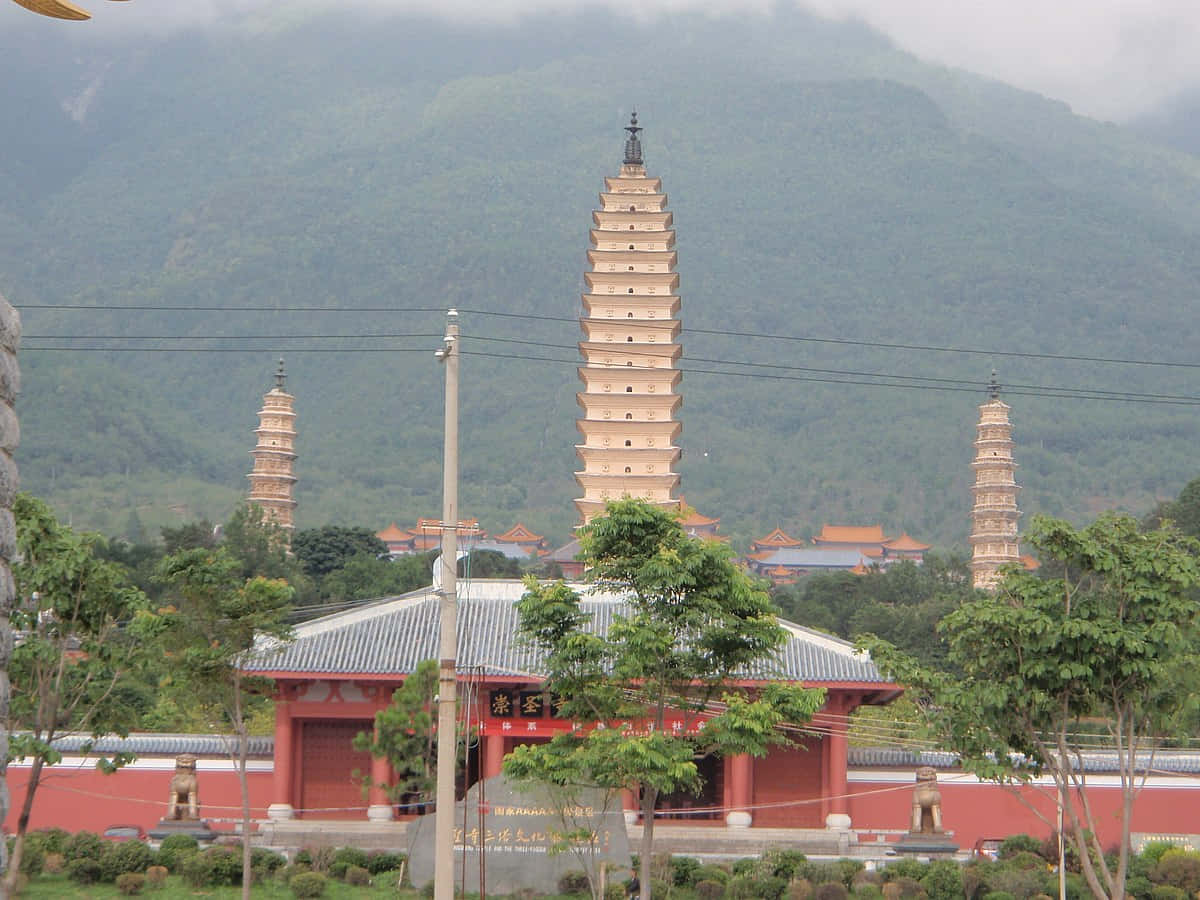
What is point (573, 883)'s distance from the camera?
2444 centimetres

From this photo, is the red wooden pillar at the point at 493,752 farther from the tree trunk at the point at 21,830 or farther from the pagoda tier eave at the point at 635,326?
the pagoda tier eave at the point at 635,326

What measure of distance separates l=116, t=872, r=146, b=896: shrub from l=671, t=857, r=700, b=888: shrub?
7794 mm

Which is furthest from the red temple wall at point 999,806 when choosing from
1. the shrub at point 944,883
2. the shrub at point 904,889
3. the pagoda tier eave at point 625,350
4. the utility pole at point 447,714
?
the pagoda tier eave at point 625,350

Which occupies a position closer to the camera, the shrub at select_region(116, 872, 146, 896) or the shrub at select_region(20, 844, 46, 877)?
the shrub at select_region(116, 872, 146, 896)

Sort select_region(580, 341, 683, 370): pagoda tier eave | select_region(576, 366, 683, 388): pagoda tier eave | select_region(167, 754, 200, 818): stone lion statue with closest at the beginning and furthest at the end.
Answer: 1. select_region(167, 754, 200, 818): stone lion statue
2. select_region(576, 366, 683, 388): pagoda tier eave
3. select_region(580, 341, 683, 370): pagoda tier eave

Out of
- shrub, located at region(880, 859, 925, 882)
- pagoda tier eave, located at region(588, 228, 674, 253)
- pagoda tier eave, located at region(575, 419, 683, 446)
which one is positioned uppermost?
pagoda tier eave, located at region(588, 228, 674, 253)

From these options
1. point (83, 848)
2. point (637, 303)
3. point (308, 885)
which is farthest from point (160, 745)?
point (637, 303)

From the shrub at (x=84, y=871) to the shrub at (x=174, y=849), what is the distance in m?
0.99

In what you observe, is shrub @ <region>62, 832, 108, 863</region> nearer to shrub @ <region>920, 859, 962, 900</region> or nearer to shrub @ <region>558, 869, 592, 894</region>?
shrub @ <region>558, 869, 592, 894</region>

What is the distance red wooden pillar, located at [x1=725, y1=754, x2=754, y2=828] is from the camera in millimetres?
29562

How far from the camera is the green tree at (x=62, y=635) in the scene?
1975cm

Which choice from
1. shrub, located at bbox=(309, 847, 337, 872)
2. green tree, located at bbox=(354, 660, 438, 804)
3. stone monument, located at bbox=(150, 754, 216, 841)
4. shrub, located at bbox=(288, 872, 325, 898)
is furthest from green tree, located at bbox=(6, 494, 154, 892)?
stone monument, located at bbox=(150, 754, 216, 841)

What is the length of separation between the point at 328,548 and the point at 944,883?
49.3 metres

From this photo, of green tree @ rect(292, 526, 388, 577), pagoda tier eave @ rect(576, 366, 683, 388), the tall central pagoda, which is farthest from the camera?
green tree @ rect(292, 526, 388, 577)
